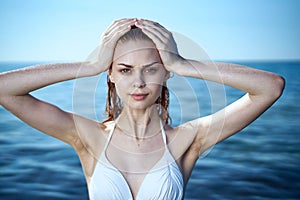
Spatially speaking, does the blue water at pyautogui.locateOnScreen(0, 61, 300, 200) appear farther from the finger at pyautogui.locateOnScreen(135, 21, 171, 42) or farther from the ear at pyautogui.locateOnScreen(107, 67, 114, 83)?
the finger at pyautogui.locateOnScreen(135, 21, 171, 42)

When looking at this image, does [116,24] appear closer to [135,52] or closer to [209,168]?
[135,52]

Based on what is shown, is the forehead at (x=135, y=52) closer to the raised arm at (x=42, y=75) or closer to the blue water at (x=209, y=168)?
the raised arm at (x=42, y=75)

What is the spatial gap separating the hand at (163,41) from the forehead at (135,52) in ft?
0.20

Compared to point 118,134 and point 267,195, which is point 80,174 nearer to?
point 267,195

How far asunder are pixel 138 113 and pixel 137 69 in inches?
12.1

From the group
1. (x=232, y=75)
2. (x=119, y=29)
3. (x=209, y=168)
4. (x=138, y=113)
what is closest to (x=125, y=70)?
(x=119, y=29)

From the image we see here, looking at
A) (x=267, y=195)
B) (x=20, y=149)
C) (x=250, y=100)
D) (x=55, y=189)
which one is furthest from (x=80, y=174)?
(x=250, y=100)

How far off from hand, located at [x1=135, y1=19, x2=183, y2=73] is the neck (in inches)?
13.1

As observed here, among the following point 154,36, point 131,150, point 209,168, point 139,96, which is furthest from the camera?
point 209,168

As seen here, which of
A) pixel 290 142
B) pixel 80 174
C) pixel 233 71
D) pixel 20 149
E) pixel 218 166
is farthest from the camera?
pixel 290 142

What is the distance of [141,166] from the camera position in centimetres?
193

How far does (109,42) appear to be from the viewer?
1620 mm

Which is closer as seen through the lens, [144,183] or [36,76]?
[36,76]

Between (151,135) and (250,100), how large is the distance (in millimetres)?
494
